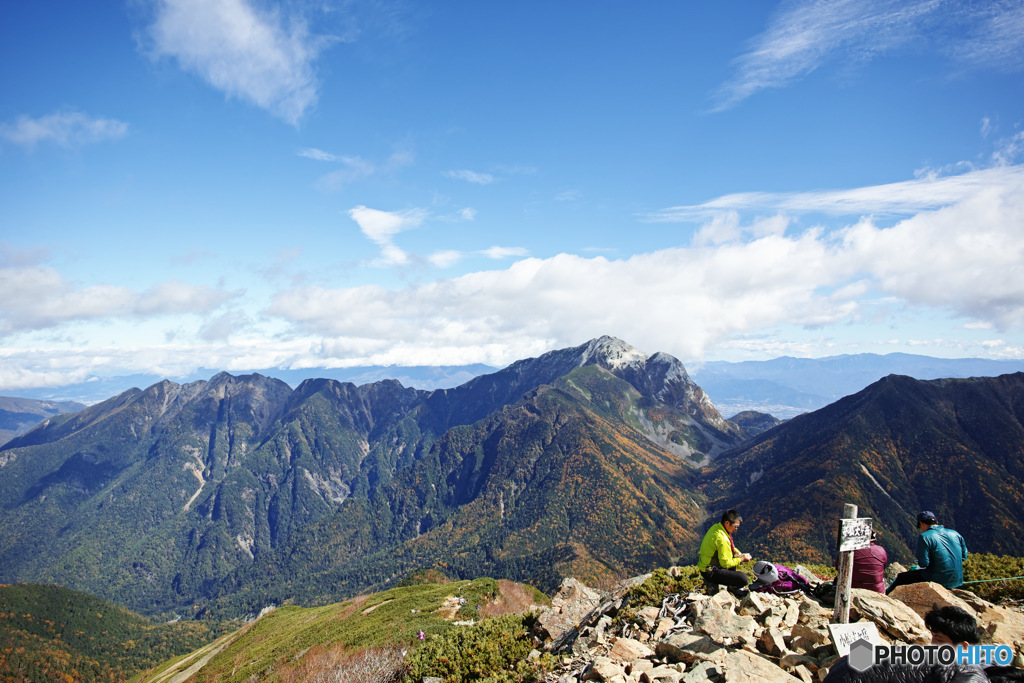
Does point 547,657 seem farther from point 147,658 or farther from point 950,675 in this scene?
point 147,658

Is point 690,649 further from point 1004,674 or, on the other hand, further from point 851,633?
point 1004,674

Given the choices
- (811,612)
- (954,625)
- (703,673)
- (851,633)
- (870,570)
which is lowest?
(811,612)

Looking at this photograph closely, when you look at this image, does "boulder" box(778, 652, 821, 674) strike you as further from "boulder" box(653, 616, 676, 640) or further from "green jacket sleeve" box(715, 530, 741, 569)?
"green jacket sleeve" box(715, 530, 741, 569)

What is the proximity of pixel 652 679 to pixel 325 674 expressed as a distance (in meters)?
35.5

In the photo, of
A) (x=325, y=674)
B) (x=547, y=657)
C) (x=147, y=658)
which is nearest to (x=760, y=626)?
(x=547, y=657)

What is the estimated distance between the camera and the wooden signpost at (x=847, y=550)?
13094 millimetres

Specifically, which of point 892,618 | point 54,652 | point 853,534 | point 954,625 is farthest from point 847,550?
point 54,652

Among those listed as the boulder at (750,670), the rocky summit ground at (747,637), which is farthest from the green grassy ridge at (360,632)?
the boulder at (750,670)

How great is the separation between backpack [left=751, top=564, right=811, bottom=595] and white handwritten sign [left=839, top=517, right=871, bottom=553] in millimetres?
7180

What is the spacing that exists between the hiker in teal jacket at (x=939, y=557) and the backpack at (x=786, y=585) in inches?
127

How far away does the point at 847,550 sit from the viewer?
43.4ft

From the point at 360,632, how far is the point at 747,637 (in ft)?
147

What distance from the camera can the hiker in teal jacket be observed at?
1653cm

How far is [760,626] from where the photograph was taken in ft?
54.4
